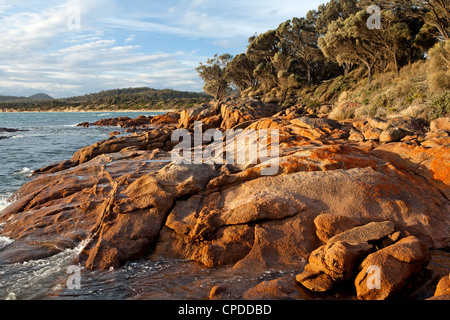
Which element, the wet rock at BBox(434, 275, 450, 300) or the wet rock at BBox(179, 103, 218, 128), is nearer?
the wet rock at BBox(434, 275, 450, 300)

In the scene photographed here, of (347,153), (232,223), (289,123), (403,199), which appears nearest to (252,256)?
(232,223)

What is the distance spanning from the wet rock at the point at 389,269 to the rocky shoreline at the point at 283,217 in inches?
0.6

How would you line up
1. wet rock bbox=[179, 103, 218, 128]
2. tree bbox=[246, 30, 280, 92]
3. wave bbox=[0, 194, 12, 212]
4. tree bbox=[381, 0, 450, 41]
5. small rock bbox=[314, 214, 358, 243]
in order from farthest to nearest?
tree bbox=[246, 30, 280, 92] → tree bbox=[381, 0, 450, 41] → wet rock bbox=[179, 103, 218, 128] → wave bbox=[0, 194, 12, 212] → small rock bbox=[314, 214, 358, 243]

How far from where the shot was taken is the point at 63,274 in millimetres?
5094

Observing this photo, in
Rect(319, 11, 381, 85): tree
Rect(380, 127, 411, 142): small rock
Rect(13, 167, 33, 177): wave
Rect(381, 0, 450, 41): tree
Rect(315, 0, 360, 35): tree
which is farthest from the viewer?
Rect(315, 0, 360, 35): tree

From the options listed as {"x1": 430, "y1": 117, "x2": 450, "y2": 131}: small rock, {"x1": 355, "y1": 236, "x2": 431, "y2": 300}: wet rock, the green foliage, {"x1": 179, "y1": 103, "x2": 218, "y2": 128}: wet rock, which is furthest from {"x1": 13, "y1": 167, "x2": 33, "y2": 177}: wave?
the green foliage

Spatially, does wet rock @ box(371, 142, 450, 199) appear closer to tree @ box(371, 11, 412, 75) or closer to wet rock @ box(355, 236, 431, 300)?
wet rock @ box(355, 236, 431, 300)

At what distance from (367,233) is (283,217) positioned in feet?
4.57

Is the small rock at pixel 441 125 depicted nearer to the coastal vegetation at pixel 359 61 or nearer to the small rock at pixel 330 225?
the coastal vegetation at pixel 359 61

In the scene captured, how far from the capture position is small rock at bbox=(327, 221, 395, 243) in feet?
15.2

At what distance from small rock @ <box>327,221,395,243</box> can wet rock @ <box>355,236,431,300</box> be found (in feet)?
1.31

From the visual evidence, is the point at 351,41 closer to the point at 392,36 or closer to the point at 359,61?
the point at 392,36

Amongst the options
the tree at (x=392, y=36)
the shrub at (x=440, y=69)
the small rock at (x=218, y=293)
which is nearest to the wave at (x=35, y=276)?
the small rock at (x=218, y=293)
